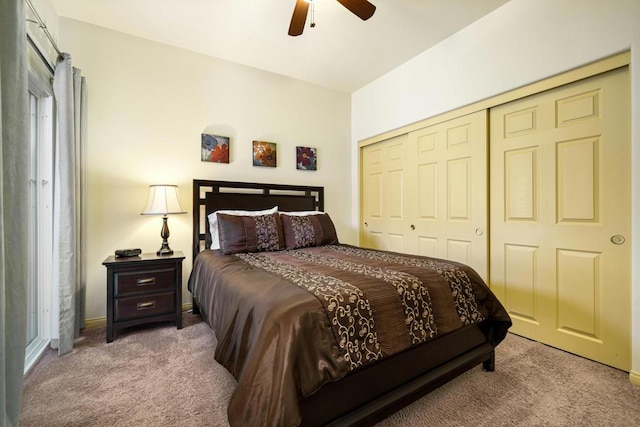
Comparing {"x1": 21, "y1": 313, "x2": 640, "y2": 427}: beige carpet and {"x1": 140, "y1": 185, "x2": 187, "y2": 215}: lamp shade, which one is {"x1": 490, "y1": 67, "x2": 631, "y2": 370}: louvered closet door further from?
{"x1": 140, "y1": 185, "x2": 187, "y2": 215}: lamp shade

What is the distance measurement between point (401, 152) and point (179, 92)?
8.72 feet

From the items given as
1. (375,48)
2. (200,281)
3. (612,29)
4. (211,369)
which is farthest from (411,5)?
(211,369)

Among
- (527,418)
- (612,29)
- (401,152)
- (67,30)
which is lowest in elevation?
(527,418)

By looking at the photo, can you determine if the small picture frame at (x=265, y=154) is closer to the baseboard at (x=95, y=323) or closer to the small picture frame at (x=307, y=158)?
the small picture frame at (x=307, y=158)

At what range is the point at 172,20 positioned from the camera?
2.58 meters

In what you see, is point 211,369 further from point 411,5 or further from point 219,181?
point 411,5

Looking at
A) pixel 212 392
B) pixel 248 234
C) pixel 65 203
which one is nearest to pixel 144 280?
pixel 65 203

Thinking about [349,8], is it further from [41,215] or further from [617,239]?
[41,215]

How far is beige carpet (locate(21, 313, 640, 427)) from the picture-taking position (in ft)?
4.69

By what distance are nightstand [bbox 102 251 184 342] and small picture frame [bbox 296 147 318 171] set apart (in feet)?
6.26

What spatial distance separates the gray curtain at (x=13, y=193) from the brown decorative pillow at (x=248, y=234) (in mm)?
1416

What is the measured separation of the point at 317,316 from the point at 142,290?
76.2 inches

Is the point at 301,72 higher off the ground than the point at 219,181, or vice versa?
the point at 301,72

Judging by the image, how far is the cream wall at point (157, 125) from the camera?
104 inches
